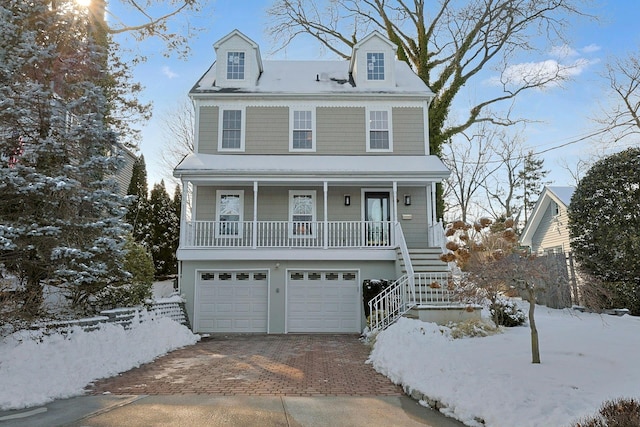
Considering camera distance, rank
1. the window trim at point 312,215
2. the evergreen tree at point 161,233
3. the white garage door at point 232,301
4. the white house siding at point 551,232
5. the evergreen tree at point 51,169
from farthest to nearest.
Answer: the evergreen tree at point 161,233 < the white house siding at point 551,232 < the window trim at point 312,215 < the white garage door at point 232,301 < the evergreen tree at point 51,169

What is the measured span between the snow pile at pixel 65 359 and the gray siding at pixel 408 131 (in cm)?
990

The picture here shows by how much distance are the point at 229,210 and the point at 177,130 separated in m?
13.3

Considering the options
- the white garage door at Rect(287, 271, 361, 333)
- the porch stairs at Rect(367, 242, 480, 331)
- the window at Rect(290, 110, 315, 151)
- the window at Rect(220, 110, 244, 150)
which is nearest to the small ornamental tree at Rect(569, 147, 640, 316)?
the porch stairs at Rect(367, 242, 480, 331)

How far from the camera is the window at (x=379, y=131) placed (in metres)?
15.4

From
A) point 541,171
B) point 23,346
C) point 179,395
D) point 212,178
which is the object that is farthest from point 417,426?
point 541,171

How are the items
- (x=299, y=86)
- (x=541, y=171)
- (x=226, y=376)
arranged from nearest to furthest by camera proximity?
(x=226, y=376) → (x=299, y=86) → (x=541, y=171)

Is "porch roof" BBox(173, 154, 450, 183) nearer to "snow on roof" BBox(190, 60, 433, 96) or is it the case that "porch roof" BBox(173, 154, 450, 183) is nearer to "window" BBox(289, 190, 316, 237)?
"window" BBox(289, 190, 316, 237)

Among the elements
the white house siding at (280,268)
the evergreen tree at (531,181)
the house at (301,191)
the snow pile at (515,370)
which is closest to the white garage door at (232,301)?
the house at (301,191)

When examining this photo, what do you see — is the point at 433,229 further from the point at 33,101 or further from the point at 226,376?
the point at 33,101

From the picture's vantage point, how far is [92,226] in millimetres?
8820

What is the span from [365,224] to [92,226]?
8.23 m

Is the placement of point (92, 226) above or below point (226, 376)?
above

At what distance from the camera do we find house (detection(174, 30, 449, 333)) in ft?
44.3

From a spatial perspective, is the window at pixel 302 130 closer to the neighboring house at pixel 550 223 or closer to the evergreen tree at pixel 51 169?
the evergreen tree at pixel 51 169
